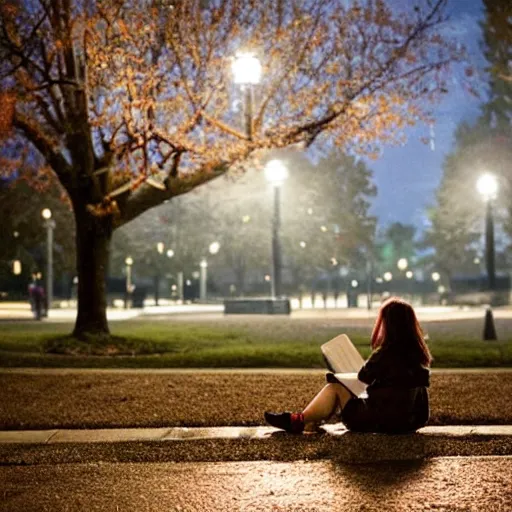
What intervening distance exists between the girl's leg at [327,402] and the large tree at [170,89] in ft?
30.6

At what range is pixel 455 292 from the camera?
43500 mm

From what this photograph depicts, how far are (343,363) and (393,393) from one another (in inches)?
35.0

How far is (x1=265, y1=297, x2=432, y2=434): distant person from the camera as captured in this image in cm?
738

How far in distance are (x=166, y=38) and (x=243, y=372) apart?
682cm

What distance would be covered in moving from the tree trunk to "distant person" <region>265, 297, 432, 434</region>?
439 inches

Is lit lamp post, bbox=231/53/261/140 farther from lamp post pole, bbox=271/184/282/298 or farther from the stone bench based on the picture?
the stone bench

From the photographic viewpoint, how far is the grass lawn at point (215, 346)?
1498 centimetres

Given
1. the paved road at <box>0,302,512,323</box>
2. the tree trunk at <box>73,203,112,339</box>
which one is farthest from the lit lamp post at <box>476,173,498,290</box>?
the tree trunk at <box>73,203,112,339</box>

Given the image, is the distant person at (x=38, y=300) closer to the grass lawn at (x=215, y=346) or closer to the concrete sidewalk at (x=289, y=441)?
the grass lawn at (x=215, y=346)

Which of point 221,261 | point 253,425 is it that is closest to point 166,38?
point 253,425

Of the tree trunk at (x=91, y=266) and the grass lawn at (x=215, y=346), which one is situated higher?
the tree trunk at (x=91, y=266)

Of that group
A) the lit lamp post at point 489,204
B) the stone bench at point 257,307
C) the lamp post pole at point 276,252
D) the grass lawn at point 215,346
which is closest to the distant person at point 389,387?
the grass lawn at point 215,346

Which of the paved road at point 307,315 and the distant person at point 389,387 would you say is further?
the paved road at point 307,315

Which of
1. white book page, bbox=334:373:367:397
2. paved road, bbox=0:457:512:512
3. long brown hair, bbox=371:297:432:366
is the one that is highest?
long brown hair, bbox=371:297:432:366
